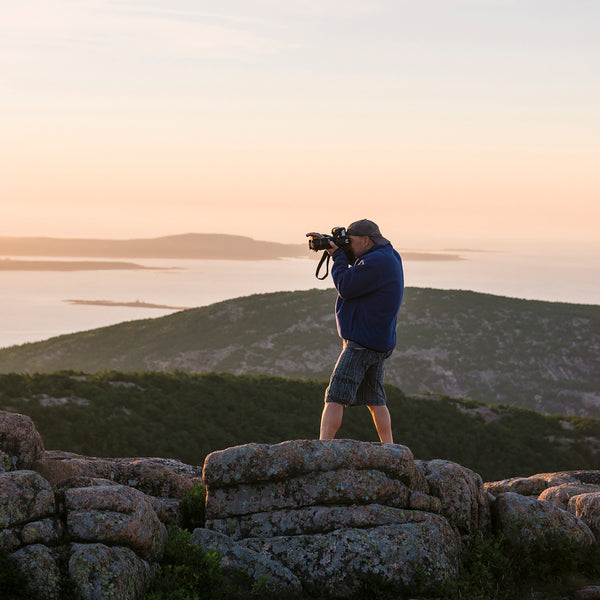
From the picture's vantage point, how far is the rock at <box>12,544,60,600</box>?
24.4ft

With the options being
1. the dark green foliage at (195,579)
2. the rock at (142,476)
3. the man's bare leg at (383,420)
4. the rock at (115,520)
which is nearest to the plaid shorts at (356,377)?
the man's bare leg at (383,420)

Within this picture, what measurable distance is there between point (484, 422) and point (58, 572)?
26641 mm

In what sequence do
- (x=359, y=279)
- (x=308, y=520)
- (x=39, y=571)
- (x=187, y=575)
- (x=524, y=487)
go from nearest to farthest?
1. (x=39, y=571)
2. (x=187, y=575)
3. (x=308, y=520)
4. (x=359, y=279)
5. (x=524, y=487)

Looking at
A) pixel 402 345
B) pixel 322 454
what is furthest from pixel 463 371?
pixel 322 454

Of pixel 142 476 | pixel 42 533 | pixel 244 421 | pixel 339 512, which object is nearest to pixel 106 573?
pixel 42 533

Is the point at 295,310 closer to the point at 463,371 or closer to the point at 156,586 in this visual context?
the point at 463,371

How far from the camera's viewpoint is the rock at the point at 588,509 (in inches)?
431

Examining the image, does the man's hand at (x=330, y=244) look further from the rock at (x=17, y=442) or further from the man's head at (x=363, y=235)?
the rock at (x=17, y=442)

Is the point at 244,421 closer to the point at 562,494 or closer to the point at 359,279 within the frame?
the point at 562,494

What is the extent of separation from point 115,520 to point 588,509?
24.8ft

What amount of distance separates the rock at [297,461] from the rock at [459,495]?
0.59 metres

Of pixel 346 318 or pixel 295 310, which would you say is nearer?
pixel 346 318

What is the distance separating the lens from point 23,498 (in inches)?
320

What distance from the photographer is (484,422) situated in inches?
1247
